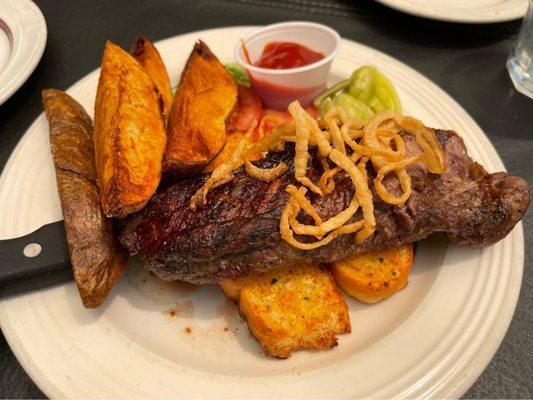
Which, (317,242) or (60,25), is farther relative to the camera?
(60,25)

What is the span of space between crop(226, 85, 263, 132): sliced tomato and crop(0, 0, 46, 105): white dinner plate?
1548 millimetres

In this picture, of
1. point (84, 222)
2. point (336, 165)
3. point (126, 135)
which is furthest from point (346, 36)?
point (84, 222)

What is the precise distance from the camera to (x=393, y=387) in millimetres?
1887

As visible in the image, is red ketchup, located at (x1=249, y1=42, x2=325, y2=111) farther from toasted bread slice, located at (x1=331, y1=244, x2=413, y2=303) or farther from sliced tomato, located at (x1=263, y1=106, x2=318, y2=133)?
toasted bread slice, located at (x1=331, y1=244, x2=413, y2=303)

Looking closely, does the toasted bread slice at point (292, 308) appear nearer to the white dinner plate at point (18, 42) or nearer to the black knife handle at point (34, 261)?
the black knife handle at point (34, 261)

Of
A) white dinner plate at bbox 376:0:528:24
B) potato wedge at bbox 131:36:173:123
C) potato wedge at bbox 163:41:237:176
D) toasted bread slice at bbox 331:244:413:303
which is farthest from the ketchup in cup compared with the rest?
toasted bread slice at bbox 331:244:413:303

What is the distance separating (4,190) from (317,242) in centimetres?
179

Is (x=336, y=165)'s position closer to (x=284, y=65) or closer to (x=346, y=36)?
(x=284, y=65)

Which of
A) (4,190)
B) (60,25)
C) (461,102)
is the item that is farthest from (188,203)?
(60,25)

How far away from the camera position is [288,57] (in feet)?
10.1

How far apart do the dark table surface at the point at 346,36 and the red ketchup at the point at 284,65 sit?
4.34 feet

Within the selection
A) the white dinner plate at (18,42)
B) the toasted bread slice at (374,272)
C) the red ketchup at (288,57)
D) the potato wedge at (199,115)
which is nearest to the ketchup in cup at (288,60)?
the red ketchup at (288,57)

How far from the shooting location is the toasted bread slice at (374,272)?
7.45 feet

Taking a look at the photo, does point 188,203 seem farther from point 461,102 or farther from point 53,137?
point 461,102
